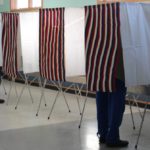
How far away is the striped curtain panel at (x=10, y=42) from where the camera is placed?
5.17m

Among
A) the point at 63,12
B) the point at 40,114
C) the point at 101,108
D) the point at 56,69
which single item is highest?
the point at 63,12

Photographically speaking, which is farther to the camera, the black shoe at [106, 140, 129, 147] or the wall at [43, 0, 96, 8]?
the wall at [43, 0, 96, 8]

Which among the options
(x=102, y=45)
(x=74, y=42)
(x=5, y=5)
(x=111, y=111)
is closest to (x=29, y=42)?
(x=74, y=42)

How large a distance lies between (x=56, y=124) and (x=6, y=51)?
1.40 meters

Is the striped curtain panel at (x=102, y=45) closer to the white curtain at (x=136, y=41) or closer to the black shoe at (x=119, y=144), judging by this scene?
the white curtain at (x=136, y=41)

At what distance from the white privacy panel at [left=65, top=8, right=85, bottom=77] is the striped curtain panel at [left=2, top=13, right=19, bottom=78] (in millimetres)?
1066

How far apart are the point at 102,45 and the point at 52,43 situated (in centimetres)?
105

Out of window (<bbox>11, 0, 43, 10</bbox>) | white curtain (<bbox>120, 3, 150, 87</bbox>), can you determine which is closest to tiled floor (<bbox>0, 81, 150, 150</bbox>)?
white curtain (<bbox>120, 3, 150, 87</bbox>)

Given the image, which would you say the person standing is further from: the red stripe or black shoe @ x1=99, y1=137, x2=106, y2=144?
the red stripe

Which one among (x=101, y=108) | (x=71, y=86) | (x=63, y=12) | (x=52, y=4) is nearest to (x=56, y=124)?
(x=101, y=108)

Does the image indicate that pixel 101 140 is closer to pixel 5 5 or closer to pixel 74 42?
pixel 74 42

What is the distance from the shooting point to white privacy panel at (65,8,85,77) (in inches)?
168

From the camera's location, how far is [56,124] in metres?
4.59

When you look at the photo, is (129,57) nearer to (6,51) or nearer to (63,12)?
(63,12)
